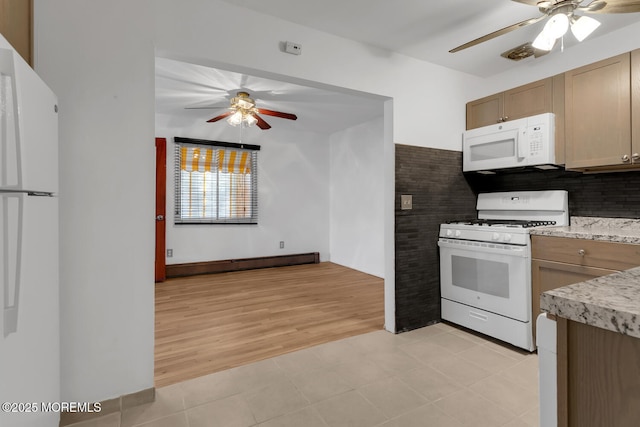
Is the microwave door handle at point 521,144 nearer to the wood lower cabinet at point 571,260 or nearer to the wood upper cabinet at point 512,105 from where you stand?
the wood upper cabinet at point 512,105

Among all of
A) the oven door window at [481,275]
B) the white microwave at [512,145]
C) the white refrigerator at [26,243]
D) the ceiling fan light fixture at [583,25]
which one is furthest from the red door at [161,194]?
the ceiling fan light fixture at [583,25]

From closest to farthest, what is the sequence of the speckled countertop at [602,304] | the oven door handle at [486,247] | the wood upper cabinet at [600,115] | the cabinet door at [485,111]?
the speckled countertop at [602,304] → the wood upper cabinet at [600,115] → the oven door handle at [486,247] → the cabinet door at [485,111]

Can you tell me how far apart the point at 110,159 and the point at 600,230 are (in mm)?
3299

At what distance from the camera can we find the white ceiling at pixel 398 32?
204 centimetres

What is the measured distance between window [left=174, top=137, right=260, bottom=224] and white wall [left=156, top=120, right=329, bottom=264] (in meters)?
0.10

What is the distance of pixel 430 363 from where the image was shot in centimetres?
216

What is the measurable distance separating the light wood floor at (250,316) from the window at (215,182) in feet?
3.21

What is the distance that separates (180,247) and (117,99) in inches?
136

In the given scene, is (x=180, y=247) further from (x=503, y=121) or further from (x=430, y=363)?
(x=503, y=121)

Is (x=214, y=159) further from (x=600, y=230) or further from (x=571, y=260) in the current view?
(x=600, y=230)

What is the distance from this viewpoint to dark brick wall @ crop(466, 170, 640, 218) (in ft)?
7.73

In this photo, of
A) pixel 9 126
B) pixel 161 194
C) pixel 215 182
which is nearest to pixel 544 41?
pixel 9 126

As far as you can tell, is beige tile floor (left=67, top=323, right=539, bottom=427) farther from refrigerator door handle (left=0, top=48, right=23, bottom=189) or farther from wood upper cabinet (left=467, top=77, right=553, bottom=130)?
wood upper cabinet (left=467, top=77, right=553, bottom=130)

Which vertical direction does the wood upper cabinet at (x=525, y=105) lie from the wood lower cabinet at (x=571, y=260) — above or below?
above
